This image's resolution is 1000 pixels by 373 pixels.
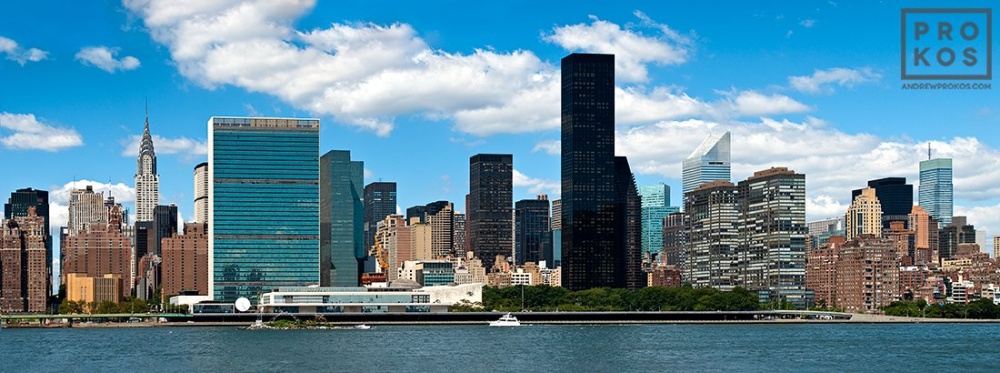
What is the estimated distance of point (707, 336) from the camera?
184625 millimetres

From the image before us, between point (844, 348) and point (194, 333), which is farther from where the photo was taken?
point (194, 333)

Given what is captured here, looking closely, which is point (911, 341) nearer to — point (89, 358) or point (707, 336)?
point (707, 336)

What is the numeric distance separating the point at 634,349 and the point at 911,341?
47110mm

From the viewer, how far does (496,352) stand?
143 m

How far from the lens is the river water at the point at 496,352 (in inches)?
4919

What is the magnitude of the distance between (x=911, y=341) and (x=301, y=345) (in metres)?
78.9

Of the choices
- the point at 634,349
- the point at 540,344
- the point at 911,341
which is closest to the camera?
the point at 634,349

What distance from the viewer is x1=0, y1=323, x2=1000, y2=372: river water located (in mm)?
124938

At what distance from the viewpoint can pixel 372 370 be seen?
11844cm

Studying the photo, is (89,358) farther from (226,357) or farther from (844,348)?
(844,348)

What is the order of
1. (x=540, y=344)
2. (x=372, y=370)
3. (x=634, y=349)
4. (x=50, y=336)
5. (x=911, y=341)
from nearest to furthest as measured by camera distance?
(x=372, y=370) → (x=634, y=349) → (x=540, y=344) → (x=911, y=341) → (x=50, y=336)

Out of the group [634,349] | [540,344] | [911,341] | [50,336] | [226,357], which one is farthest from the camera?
[50,336]

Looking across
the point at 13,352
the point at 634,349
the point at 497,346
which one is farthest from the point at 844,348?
the point at 13,352

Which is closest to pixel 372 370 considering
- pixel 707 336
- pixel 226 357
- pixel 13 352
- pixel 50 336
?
pixel 226 357
